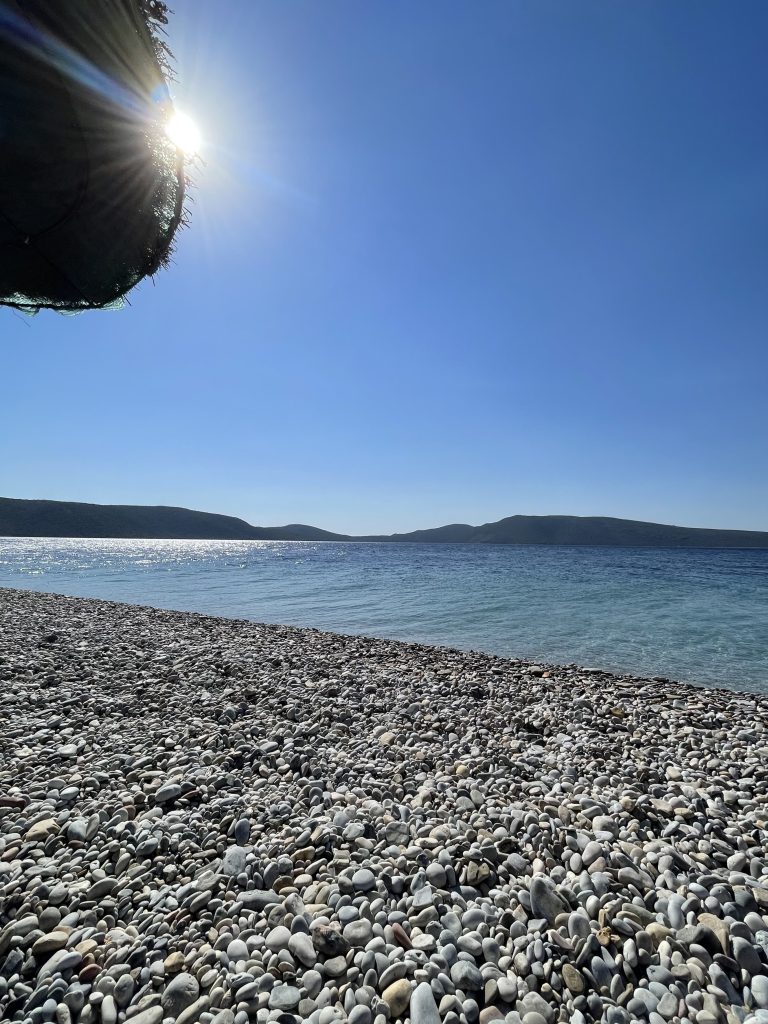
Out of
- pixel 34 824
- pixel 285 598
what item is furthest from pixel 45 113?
pixel 285 598

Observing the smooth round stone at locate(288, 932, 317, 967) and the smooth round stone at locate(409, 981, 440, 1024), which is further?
the smooth round stone at locate(288, 932, 317, 967)

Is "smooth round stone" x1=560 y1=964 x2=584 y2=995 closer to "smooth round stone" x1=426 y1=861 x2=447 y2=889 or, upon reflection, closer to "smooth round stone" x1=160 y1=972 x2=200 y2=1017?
"smooth round stone" x1=426 y1=861 x2=447 y2=889

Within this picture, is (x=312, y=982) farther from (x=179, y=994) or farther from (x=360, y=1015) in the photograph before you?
(x=179, y=994)

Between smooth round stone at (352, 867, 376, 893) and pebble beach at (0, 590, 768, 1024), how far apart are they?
0.03 feet

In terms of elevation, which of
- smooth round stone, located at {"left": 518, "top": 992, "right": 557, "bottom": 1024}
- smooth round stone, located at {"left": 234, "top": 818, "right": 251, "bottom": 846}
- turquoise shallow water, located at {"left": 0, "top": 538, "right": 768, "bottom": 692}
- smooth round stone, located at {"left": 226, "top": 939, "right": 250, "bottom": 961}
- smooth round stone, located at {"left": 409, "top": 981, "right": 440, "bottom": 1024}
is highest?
smooth round stone, located at {"left": 409, "top": 981, "right": 440, "bottom": 1024}

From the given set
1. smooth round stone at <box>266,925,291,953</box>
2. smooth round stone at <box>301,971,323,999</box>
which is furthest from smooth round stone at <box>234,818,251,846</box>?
smooth round stone at <box>301,971,323,999</box>

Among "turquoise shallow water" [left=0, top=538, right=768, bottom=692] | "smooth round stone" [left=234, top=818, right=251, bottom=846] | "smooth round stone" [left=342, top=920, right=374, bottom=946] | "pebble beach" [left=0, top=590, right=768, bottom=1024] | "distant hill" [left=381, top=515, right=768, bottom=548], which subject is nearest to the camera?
"pebble beach" [left=0, top=590, right=768, bottom=1024]

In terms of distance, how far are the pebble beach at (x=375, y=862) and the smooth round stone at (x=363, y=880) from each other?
11mm

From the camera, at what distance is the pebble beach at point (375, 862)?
2016 millimetres

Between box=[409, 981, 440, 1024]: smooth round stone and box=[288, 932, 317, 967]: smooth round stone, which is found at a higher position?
box=[409, 981, 440, 1024]: smooth round stone

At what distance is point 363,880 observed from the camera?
2666 mm

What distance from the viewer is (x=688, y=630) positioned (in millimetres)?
13938

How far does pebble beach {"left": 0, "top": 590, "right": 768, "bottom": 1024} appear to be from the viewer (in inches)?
79.4

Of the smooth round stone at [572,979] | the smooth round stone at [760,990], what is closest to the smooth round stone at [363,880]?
the smooth round stone at [572,979]
